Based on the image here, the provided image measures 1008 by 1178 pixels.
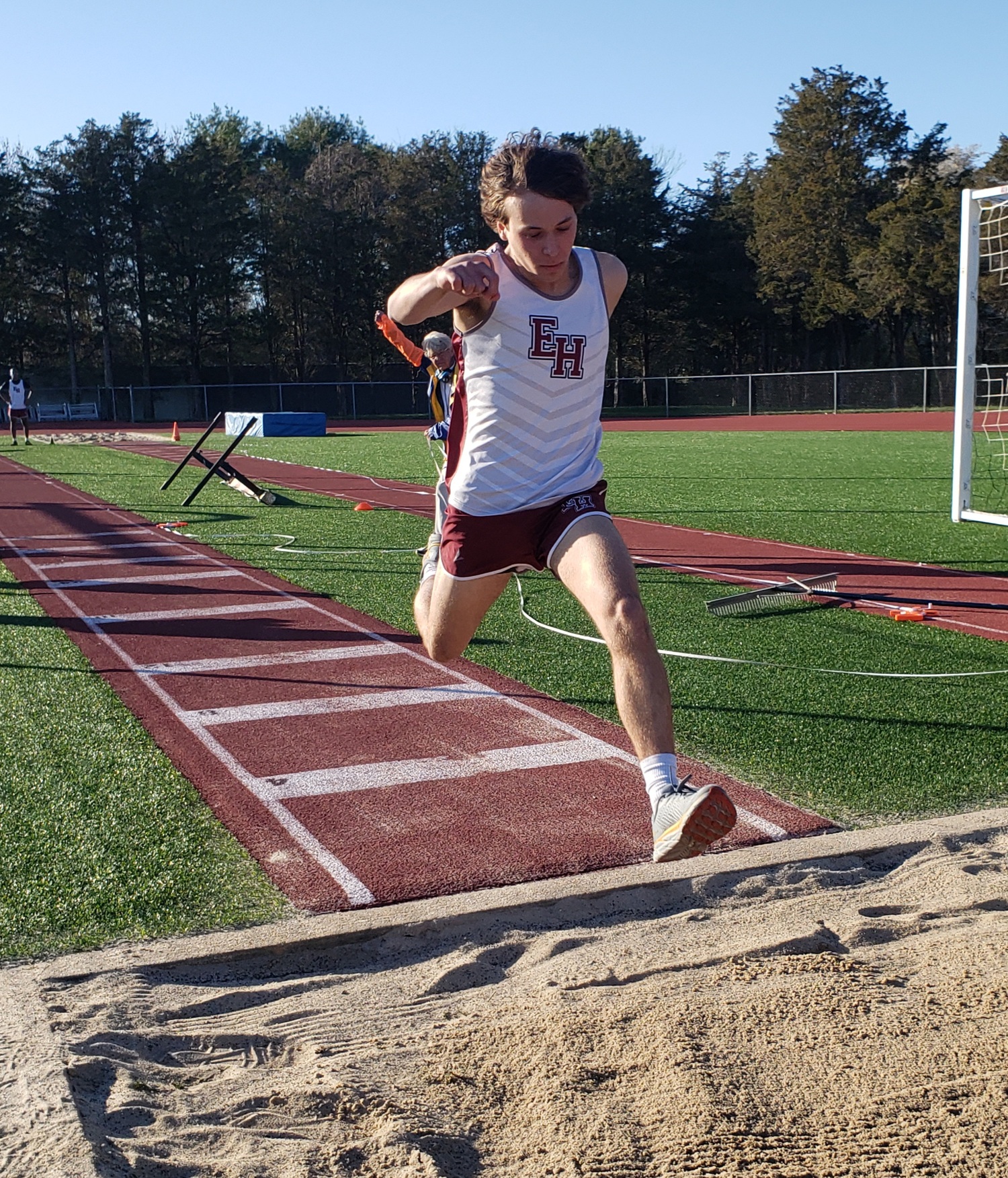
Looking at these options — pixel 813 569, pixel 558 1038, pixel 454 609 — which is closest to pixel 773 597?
pixel 813 569

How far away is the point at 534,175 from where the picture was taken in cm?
389

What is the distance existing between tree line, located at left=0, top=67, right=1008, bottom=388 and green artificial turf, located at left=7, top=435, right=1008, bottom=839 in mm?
48510

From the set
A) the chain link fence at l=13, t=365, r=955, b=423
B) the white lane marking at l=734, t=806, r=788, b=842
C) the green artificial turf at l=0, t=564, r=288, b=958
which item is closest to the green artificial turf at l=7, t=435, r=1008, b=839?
the white lane marking at l=734, t=806, r=788, b=842

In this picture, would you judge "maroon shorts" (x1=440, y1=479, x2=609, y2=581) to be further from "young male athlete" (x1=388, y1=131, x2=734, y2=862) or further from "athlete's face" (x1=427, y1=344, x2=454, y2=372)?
"athlete's face" (x1=427, y1=344, x2=454, y2=372)

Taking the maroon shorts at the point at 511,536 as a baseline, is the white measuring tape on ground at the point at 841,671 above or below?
below

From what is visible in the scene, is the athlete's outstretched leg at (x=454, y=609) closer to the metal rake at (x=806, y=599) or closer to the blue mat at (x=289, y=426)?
the metal rake at (x=806, y=599)

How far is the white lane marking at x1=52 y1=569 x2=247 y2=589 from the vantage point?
10.8 metres

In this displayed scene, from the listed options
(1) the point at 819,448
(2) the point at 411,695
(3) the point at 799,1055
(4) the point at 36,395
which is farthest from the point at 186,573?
(4) the point at 36,395

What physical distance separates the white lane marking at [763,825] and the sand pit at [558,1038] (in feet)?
1.14

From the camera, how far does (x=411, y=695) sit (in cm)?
686

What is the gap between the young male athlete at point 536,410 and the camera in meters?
3.70

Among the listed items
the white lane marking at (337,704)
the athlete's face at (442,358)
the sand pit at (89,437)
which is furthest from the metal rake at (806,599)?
the sand pit at (89,437)

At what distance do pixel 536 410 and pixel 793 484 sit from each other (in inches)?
643

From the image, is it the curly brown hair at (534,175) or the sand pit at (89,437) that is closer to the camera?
the curly brown hair at (534,175)
